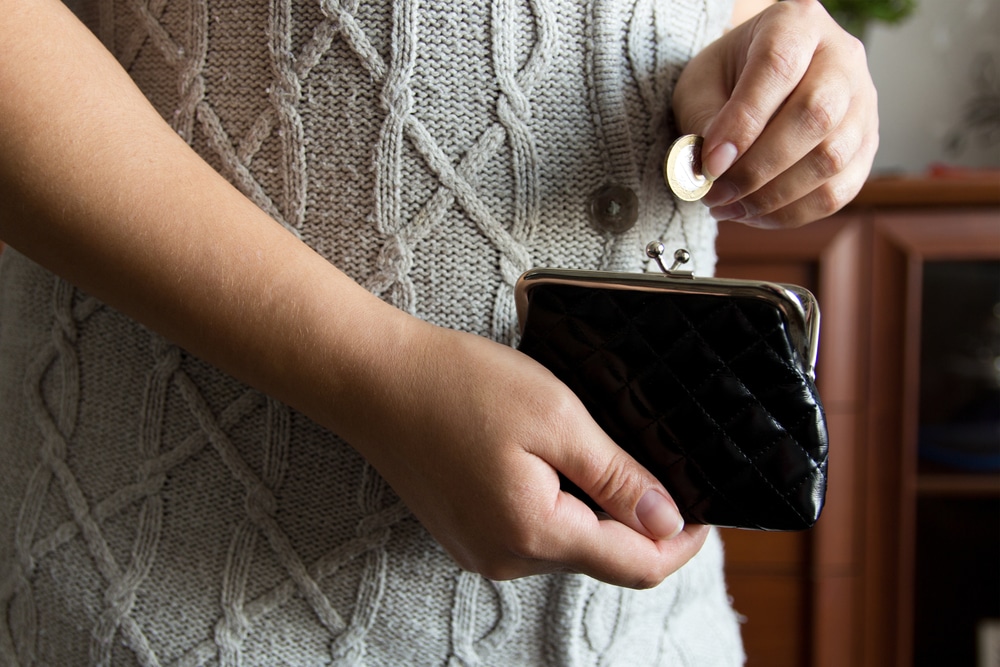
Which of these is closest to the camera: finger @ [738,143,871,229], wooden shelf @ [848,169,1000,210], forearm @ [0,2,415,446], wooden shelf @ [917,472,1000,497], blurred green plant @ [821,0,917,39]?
forearm @ [0,2,415,446]

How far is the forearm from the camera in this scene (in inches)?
16.8

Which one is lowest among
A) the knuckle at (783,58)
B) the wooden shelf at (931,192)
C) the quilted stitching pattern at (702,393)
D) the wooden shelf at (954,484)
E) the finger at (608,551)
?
the finger at (608,551)

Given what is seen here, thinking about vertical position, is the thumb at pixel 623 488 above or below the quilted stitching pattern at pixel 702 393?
below

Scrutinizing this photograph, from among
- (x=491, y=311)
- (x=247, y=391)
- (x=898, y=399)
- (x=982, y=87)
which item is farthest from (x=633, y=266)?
(x=982, y=87)

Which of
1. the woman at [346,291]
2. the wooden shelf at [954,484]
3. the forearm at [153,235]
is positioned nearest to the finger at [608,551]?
the woman at [346,291]

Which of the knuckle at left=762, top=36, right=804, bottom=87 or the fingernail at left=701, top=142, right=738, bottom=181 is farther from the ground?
the knuckle at left=762, top=36, right=804, bottom=87

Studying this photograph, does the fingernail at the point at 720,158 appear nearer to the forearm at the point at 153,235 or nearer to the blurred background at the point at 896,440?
the forearm at the point at 153,235

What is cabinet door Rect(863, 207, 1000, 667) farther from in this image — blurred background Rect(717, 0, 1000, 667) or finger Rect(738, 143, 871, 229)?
finger Rect(738, 143, 871, 229)

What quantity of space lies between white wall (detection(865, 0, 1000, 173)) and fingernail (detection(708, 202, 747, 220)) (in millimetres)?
2062

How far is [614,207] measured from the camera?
53 centimetres

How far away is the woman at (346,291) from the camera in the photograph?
0.44 meters

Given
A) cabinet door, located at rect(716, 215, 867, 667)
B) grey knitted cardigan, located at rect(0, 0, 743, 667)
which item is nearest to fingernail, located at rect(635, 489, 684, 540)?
grey knitted cardigan, located at rect(0, 0, 743, 667)

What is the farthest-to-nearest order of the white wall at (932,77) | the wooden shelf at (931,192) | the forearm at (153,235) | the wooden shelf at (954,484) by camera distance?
the white wall at (932,77) → the wooden shelf at (954,484) → the wooden shelf at (931,192) → the forearm at (153,235)

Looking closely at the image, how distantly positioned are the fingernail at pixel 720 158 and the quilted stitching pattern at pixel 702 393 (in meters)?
0.08
